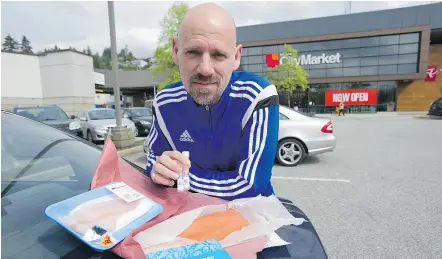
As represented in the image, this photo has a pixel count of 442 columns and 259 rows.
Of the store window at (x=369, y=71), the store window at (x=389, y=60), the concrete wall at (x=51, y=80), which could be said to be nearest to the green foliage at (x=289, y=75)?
the store window at (x=369, y=71)

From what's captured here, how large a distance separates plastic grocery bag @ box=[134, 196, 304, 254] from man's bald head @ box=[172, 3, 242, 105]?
548 mm

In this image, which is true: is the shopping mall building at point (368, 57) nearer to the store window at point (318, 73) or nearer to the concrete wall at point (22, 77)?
the store window at point (318, 73)

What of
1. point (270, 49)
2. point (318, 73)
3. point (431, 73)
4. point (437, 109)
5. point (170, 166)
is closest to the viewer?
point (170, 166)

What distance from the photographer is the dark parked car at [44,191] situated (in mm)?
928

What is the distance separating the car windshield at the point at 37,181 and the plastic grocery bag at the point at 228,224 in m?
0.23

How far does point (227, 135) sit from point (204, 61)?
17.1 inches

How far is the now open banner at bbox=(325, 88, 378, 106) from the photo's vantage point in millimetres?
27703

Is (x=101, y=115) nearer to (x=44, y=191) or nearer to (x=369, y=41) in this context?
(x=44, y=191)

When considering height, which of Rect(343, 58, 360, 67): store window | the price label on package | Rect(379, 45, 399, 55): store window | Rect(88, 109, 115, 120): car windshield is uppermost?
Rect(379, 45, 399, 55): store window

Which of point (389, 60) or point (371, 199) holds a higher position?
point (389, 60)

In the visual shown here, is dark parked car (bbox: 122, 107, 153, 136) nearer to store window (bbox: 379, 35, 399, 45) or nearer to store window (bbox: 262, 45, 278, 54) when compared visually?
store window (bbox: 262, 45, 278, 54)

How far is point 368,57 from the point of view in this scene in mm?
27906

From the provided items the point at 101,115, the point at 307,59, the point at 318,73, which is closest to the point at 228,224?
the point at 101,115

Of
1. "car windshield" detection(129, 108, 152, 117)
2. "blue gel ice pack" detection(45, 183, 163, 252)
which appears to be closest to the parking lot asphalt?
"blue gel ice pack" detection(45, 183, 163, 252)
